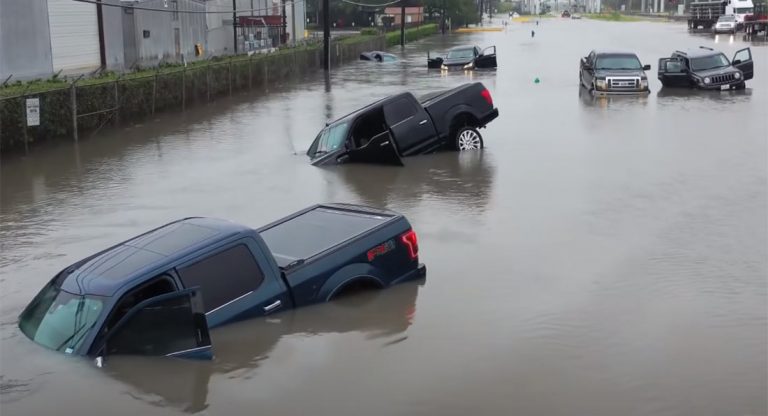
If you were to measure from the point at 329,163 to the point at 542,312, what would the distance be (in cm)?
975

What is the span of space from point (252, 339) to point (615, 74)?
77.0 ft

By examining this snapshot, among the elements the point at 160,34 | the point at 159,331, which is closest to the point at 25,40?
the point at 160,34

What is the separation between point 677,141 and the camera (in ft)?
67.2

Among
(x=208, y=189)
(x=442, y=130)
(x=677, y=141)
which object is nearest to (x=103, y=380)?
(x=208, y=189)

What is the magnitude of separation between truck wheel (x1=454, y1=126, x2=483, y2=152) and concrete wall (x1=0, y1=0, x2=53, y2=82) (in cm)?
2094

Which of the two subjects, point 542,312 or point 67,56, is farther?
point 67,56

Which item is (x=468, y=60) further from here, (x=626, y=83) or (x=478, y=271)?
(x=478, y=271)

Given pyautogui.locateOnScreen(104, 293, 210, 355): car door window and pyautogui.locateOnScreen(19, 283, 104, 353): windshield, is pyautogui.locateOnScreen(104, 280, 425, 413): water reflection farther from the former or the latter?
pyautogui.locateOnScreen(19, 283, 104, 353): windshield

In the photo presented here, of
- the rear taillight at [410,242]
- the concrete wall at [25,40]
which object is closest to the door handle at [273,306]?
the rear taillight at [410,242]

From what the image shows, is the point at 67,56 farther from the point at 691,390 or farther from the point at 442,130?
the point at 691,390

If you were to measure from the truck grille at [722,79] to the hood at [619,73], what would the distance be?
2.48 m

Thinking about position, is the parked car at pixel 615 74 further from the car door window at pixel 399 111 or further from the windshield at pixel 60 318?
the windshield at pixel 60 318

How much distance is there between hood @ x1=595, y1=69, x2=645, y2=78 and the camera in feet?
96.2

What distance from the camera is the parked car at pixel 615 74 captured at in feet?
95.0
